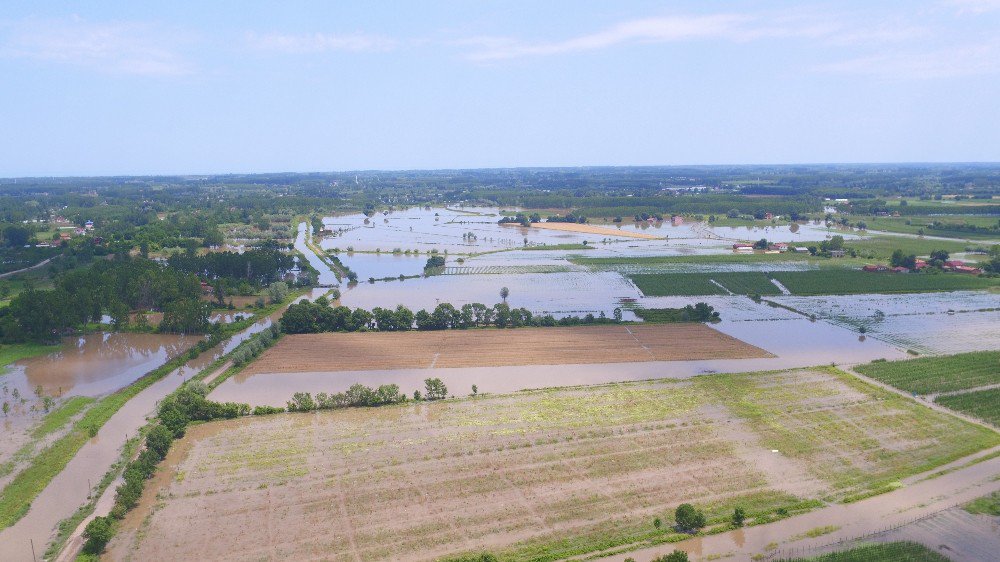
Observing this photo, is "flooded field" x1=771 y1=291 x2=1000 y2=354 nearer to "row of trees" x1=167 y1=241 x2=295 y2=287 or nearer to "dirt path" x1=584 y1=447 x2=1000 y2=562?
"dirt path" x1=584 y1=447 x2=1000 y2=562

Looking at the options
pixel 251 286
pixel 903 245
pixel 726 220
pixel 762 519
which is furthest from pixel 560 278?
pixel 726 220

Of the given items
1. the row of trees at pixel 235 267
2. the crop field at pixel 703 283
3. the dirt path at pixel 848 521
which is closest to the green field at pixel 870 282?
the crop field at pixel 703 283

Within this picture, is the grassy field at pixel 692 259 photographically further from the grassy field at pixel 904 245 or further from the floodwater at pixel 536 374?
the floodwater at pixel 536 374

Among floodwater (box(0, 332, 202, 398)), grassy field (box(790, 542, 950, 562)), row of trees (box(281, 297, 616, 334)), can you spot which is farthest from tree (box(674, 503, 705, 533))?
floodwater (box(0, 332, 202, 398))

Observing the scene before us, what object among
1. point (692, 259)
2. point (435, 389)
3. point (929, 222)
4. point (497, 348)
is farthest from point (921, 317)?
point (929, 222)

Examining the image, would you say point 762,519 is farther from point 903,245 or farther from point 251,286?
point 903,245

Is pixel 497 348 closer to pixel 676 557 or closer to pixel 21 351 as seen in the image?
pixel 676 557

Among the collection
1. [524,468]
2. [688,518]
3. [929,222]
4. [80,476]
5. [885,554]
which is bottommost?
[885,554]
